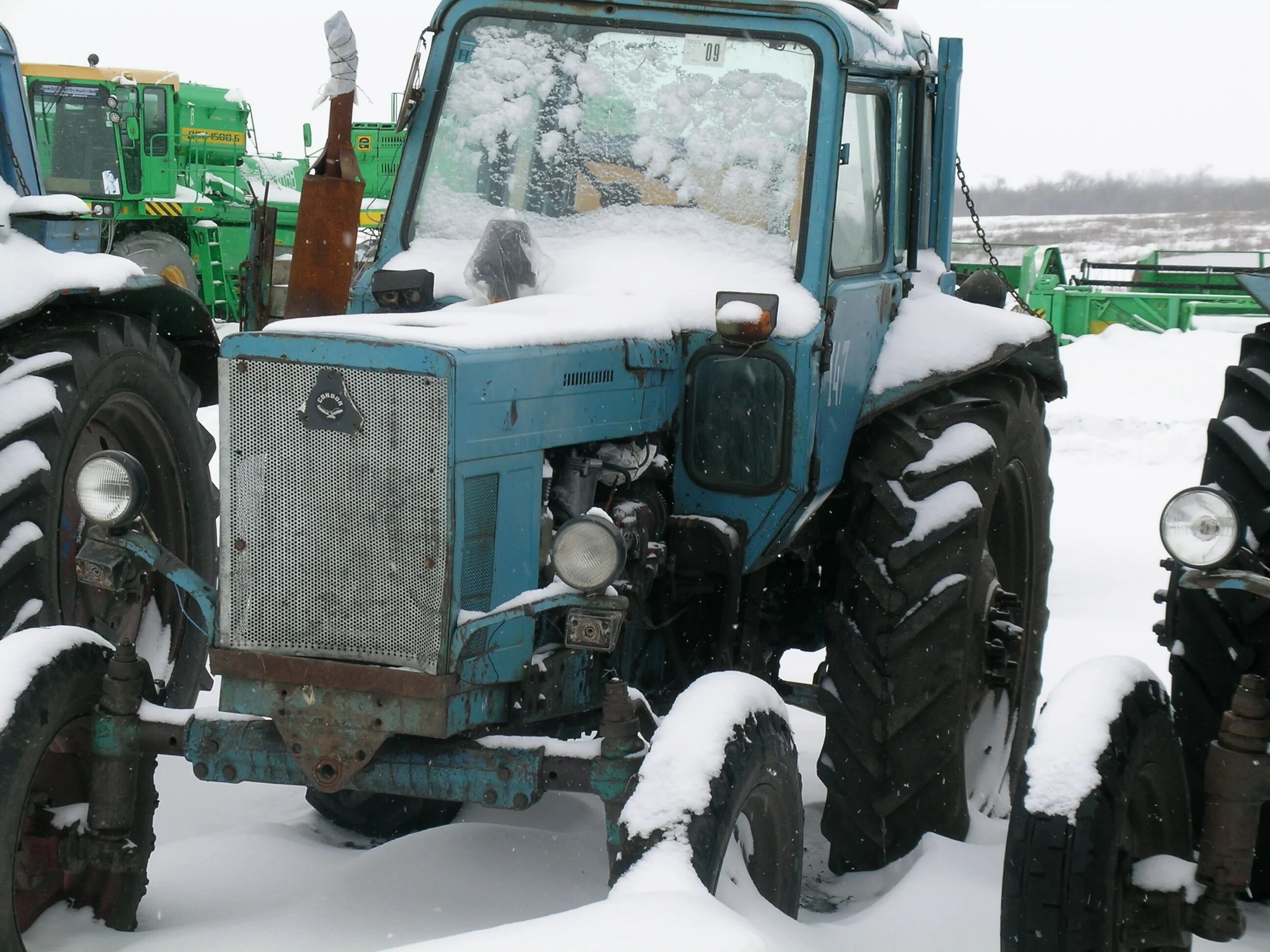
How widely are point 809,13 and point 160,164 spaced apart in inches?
609

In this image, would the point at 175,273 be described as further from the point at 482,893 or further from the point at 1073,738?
the point at 1073,738

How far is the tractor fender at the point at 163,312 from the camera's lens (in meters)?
4.68

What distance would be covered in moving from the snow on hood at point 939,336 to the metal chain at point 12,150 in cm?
308

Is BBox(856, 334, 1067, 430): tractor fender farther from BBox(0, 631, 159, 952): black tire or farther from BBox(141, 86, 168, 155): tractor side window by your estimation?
BBox(141, 86, 168, 155): tractor side window

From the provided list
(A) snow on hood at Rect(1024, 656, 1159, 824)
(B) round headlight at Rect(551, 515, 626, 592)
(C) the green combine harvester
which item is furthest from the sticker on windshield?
(C) the green combine harvester

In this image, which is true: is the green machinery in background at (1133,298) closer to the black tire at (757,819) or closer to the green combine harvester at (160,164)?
the green combine harvester at (160,164)

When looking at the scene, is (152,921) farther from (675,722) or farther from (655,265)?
(655,265)

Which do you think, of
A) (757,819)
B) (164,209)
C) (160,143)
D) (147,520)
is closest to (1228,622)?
(757,819)

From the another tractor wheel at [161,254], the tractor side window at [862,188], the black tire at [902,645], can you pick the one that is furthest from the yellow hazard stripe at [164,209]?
the black tire at [902,645]

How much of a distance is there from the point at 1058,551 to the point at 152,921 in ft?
19.9

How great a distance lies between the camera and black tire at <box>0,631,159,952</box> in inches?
130

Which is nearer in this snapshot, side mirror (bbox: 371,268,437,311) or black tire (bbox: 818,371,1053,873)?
side mirror (bbox: 371,268,437,311)

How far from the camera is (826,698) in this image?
14.3 feet

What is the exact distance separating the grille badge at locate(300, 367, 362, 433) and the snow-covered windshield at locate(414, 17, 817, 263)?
4.41 feet
